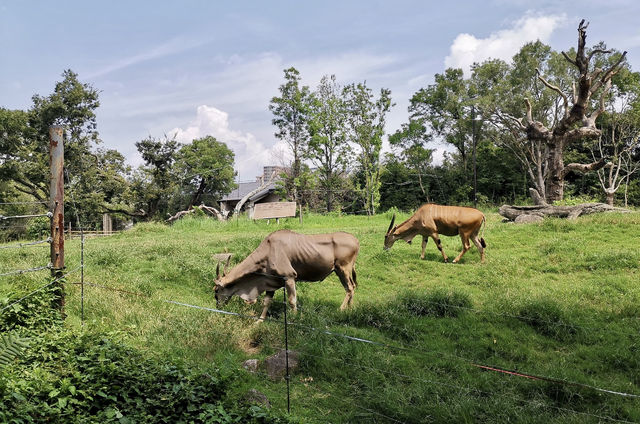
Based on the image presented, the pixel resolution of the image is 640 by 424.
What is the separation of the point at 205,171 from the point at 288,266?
110 feet

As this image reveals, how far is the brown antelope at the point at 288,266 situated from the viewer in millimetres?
8727

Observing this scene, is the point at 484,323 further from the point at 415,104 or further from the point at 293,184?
the point at 415,104

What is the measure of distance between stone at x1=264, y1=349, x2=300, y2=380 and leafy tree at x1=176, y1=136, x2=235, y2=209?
34.7 meters

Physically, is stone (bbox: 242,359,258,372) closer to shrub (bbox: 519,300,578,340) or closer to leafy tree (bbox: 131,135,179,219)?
shrub (bbox: 519,300,578,340)

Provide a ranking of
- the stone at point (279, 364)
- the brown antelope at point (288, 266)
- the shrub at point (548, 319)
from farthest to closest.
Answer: the brown antelope at point (288, 266) → the shrub at point (548, 319) → the stone at point (279, 364)

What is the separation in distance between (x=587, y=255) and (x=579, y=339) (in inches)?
191

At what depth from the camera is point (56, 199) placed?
721 cm

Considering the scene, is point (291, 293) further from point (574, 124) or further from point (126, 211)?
point (126, 211)

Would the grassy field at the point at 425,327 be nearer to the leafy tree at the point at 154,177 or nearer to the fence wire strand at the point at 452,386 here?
the fence wire strand at the point at 452,386

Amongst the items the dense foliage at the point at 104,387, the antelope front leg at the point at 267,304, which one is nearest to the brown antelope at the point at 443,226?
the antelope front leg at the point at 267,304

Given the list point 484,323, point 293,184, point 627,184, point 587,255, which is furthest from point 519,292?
point 627,184

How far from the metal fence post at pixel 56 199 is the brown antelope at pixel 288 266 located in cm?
270

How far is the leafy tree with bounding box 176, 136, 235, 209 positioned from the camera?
40.9 m

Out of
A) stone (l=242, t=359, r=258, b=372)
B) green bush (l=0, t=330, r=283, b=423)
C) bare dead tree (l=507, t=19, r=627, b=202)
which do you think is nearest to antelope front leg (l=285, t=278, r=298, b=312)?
stone (l=242, t=359, r=258, b=372)
